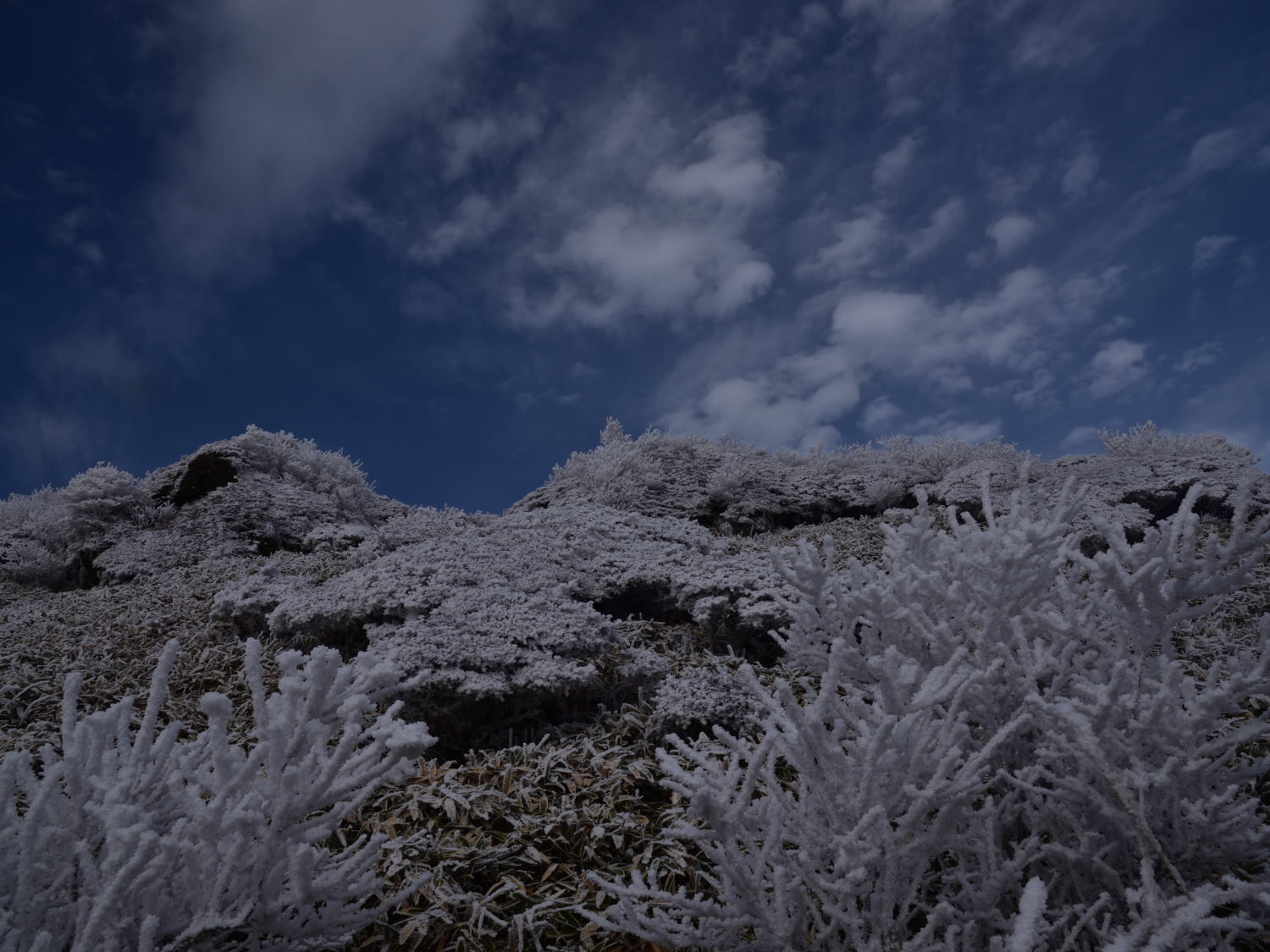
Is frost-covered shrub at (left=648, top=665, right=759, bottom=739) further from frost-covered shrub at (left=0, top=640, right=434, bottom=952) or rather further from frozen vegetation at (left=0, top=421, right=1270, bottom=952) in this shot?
frost-covered shrub at (left=0, top=640, right=434, bottom=952)

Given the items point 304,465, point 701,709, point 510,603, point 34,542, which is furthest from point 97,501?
point 701,709

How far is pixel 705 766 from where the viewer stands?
2244 mm

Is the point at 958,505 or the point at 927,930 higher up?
the point at 958,505

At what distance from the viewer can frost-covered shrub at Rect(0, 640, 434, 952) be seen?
6.28ft

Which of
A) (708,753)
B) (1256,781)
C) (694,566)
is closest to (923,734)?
(708,753)

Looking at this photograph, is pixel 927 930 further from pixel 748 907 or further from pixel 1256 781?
pixel 1256 781

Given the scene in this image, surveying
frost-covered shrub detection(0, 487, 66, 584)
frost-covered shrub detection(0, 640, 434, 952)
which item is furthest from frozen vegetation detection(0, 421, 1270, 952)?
frost-covered shrub detection(0, 487, 66, 584)

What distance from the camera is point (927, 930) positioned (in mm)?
1980

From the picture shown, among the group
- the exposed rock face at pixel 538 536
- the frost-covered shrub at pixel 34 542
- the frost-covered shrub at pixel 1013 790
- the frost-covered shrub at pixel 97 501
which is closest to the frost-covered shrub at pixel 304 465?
the exposed rock face at pixel 538 536

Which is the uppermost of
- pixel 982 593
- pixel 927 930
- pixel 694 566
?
pixel 694 566

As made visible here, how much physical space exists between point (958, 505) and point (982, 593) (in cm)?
768

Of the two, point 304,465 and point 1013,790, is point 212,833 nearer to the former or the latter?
point 1013,790

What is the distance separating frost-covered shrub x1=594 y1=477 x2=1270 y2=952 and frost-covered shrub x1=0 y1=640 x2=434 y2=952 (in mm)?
806

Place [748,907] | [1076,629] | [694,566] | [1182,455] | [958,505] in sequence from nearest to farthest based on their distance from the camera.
Answer: [748,907] → [1076,629] → [694,566] → [958,505] → [1182,455]
